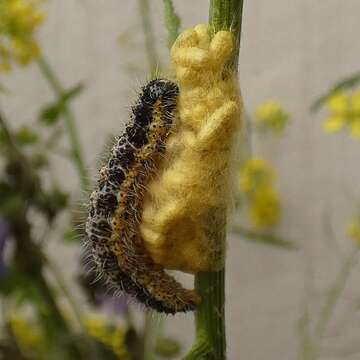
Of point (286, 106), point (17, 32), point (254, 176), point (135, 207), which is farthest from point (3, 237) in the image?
point (286, 106)

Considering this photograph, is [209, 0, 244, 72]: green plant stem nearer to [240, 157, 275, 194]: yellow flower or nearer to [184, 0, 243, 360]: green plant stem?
[184, 0, 243, 360]: green plant stem

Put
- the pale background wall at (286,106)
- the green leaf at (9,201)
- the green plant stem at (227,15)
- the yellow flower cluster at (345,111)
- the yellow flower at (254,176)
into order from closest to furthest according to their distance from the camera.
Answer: the green plant stem at (227,15), the green leaf at (9,201), the yellow flower cluster at (345,111), the yellow flower at (254,176), the pale background wall at (286,106)

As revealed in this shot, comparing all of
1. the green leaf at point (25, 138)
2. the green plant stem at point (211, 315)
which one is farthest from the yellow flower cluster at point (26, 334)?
the green plant stem at point (211, 315)

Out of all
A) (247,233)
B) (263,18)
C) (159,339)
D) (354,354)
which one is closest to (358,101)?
(247,233)

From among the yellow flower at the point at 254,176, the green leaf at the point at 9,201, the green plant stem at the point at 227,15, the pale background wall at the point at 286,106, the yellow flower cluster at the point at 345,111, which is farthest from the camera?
the pale background wall at the point at 286,106

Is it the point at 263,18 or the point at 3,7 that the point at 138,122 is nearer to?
the point at 3,7

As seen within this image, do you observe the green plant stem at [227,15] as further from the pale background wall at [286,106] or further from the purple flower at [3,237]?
the pale background wall at [286,106]
